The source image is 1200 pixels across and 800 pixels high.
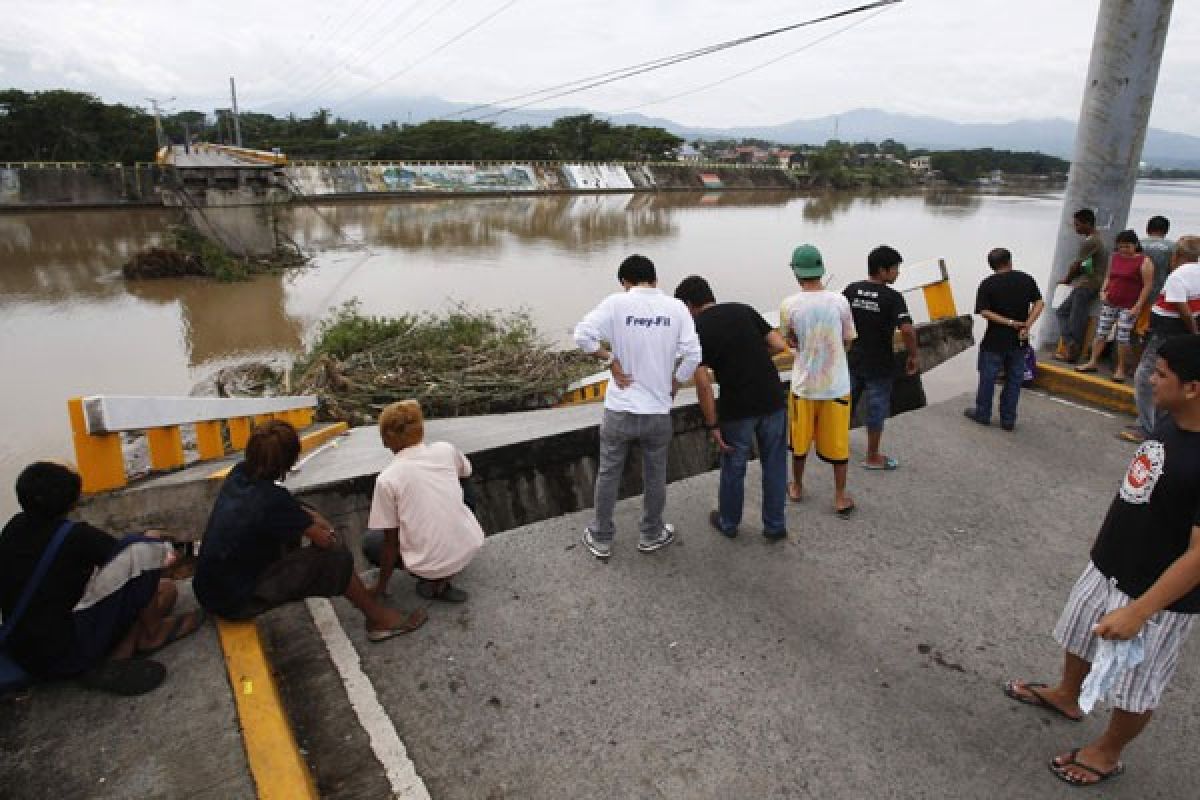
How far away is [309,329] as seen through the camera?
17141 millimetres

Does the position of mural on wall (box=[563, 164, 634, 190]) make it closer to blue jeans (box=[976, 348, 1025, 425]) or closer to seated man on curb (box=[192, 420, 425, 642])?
blue jeans (box=[976, 348, 1025, 425])

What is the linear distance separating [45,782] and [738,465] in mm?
3118

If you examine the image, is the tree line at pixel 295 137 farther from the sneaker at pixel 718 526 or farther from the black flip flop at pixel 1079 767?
the black flip flop at pixel 1079 767

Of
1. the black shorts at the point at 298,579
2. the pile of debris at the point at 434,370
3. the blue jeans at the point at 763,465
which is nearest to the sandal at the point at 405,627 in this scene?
the black shorts at the point at 298,579

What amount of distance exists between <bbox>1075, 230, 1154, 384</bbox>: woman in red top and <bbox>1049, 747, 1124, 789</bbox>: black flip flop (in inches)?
187

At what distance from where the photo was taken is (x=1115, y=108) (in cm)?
636

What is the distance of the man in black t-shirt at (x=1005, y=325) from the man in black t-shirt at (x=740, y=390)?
2.59m

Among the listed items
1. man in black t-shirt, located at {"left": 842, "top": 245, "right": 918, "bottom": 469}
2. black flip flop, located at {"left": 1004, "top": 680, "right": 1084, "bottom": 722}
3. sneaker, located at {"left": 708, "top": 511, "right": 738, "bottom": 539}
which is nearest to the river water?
man in black t-shirt, located at {"left": 842, "top": 245, "right": 918, "bottom": 469}

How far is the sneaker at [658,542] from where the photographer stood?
3.89m

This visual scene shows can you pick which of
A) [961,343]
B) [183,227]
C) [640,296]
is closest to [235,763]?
[640,296]

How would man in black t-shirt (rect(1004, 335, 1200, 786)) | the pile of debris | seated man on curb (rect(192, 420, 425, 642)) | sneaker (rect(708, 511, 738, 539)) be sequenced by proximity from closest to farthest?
1. man in black t-shirt (rect(1004, 335, 1200, 786))
2. seated man on curb (rect(192, 420, 425, 642))
3. sneaker (rect(708, 511, 738, 539))
4. the pile of debris

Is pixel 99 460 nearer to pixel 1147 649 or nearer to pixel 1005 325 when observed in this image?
pixel 1147 649

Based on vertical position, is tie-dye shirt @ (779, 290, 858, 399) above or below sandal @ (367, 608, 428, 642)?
above

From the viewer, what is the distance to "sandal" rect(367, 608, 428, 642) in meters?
3.12
